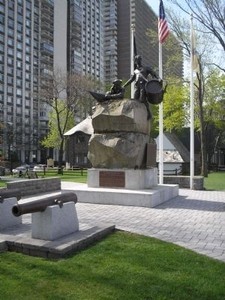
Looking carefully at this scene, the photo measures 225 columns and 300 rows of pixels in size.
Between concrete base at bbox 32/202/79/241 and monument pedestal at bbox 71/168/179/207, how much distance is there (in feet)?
19.3

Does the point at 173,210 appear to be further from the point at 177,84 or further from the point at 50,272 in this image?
the point at 177,84

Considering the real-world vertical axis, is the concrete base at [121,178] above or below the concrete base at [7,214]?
above

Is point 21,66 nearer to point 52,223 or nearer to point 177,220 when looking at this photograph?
point 177,220

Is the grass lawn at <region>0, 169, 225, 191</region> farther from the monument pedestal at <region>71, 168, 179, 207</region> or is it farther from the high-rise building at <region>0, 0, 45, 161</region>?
the high-rise building at <region>0, 0, 45, 161</region>

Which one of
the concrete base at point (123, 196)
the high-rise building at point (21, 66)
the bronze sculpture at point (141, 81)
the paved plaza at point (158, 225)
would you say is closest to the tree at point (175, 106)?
the bronze sculpture at point (141, 81)

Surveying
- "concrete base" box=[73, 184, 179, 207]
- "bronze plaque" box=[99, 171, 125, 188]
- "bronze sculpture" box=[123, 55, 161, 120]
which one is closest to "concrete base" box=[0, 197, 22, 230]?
"concrete base" box=[73, 184, 179, 207]

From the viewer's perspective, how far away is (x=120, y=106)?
14680mm

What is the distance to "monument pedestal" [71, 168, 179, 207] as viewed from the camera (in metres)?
13.4

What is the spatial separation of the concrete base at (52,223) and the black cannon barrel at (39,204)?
10 centimetres

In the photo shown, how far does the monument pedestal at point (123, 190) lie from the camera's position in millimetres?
13391

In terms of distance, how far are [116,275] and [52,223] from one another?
73.0 inches

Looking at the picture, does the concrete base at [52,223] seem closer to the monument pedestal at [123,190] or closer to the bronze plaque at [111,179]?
the monument pedestal at [123,190]

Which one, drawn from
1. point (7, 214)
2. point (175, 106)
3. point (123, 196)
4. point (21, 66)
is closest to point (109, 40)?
point (21, 66)

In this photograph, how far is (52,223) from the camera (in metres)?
7.09
